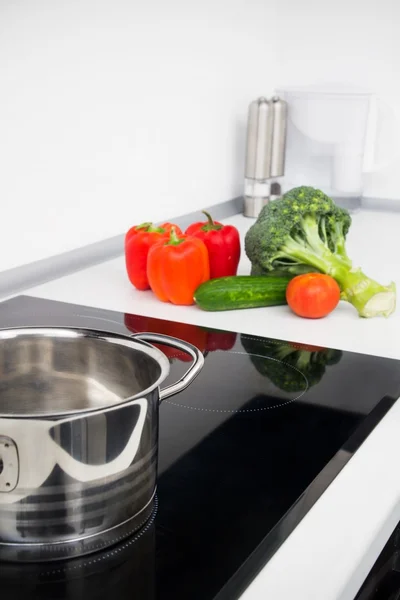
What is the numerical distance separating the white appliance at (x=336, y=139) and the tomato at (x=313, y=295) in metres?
0.96

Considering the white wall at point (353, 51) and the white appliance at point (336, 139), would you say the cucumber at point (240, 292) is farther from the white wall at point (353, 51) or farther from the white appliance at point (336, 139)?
the white wall at point (353, 51)

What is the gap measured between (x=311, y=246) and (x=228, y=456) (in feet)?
2.11

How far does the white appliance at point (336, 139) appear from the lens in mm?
2150

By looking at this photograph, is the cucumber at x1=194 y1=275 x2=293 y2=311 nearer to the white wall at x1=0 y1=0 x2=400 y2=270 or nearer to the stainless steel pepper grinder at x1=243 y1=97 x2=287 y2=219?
the white wall at x1=0 y1=0 x2=400 y2=270

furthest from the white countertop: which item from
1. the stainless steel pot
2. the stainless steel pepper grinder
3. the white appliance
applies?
the white appliance

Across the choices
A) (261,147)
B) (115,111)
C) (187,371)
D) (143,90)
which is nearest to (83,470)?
(187,371)

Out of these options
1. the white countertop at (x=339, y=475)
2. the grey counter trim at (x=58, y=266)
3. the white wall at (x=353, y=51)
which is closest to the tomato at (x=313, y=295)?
the white countertop at (x=339, y=475)

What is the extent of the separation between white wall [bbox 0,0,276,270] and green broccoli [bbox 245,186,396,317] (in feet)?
1.17

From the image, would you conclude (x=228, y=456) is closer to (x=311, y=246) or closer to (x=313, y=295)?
(x=313, y=295)

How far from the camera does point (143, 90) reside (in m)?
1.73


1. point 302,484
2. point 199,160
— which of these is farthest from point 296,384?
point 199,160

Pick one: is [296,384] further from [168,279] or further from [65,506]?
[65,506]

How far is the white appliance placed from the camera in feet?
7.06

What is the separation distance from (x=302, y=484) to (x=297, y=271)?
26.2 inches
